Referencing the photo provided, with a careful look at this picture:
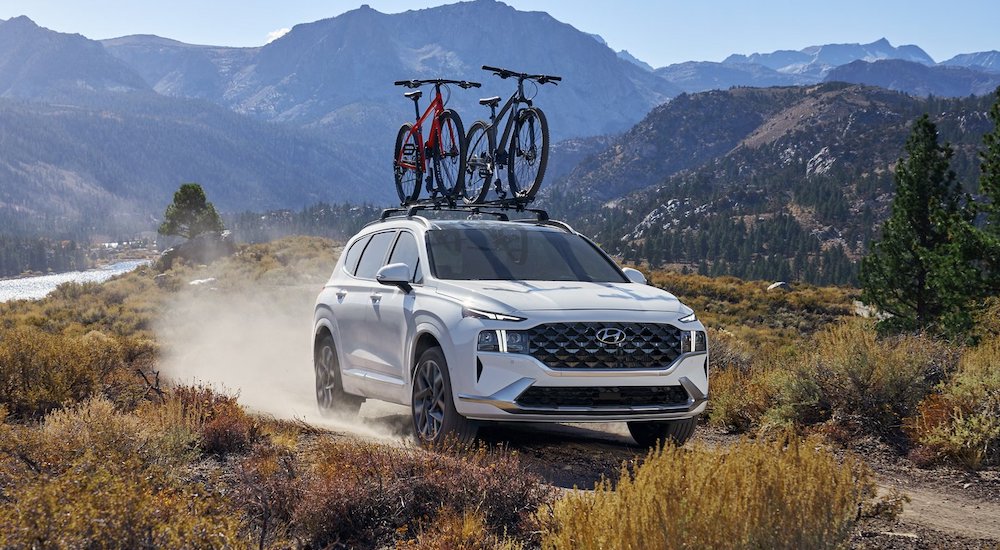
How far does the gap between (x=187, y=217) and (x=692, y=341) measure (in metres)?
75.1

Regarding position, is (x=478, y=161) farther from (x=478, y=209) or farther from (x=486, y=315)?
(x=486, y=315)

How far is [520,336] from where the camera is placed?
6770 millimetres

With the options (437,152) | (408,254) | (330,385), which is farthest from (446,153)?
(408,254)

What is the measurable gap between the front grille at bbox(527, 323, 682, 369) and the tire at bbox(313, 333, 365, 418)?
340 centimetres

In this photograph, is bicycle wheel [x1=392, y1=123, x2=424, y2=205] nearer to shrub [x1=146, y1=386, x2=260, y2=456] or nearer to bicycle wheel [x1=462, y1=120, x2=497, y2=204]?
bicycle wheel [x1=462, y1=120, x2=497, y2=204]

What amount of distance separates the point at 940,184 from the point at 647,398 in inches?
1439

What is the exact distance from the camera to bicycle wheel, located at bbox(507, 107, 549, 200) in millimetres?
12031

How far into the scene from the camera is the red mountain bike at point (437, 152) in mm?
12586

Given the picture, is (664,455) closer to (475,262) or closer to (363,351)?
(475,262)

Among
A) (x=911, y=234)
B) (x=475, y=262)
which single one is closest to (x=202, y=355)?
(x=475, y=262)

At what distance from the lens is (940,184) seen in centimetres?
3903

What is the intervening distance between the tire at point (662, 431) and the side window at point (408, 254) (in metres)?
2.28

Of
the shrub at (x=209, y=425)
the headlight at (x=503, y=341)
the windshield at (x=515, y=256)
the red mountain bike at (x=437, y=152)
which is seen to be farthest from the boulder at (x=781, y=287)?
the headlight at (x=503, y=341)

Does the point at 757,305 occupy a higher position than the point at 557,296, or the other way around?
the point at 557,296
